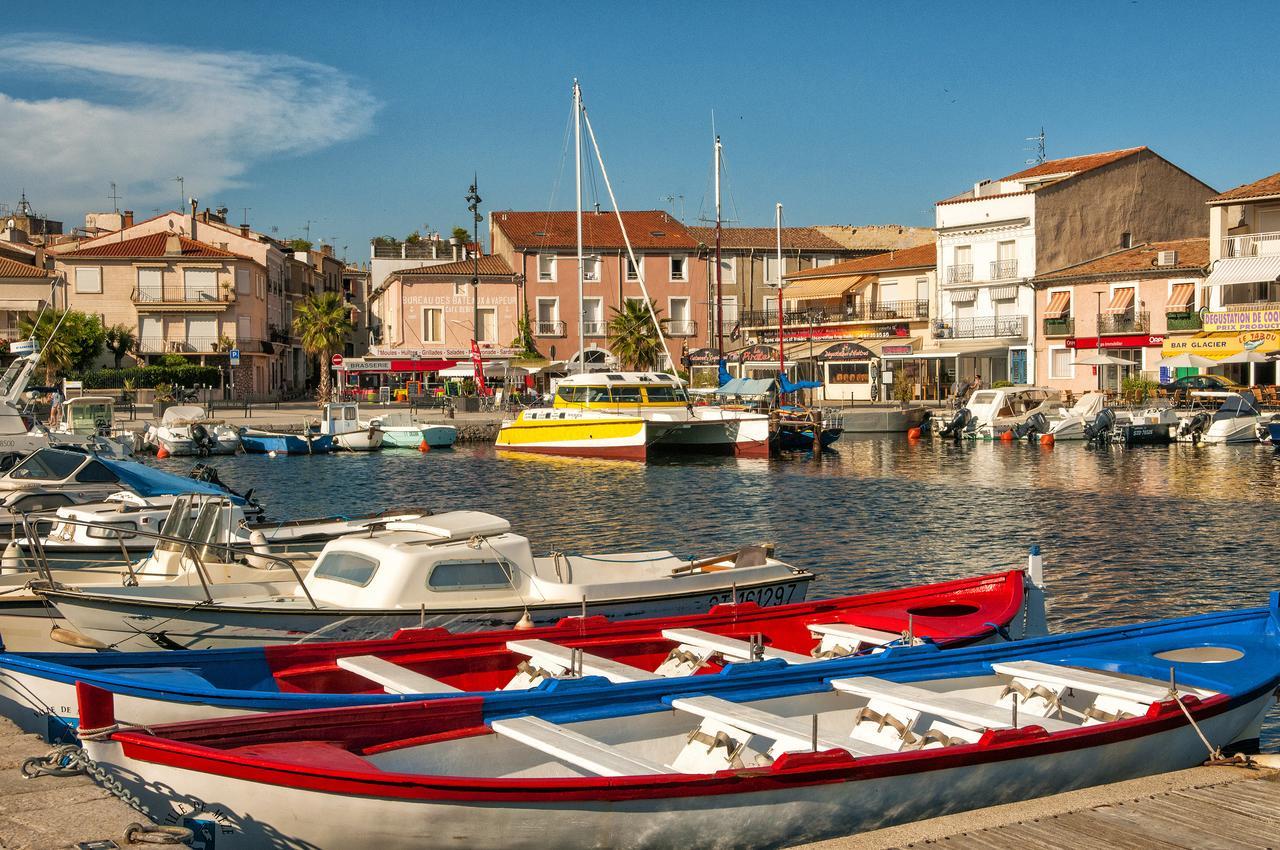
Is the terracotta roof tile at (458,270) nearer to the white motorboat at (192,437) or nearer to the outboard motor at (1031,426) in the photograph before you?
the white motorboat at (192,437)

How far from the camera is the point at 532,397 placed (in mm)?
65625

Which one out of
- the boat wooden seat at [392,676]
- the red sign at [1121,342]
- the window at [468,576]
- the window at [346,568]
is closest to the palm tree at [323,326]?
the red sign at [1121,342]

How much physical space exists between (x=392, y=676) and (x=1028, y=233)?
2468 inches

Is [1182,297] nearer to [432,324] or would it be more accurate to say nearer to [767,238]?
[767,238]

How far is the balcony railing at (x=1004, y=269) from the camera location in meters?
68.2

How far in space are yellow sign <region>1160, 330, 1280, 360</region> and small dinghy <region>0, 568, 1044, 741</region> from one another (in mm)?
46772

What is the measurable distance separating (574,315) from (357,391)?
14.5 meters

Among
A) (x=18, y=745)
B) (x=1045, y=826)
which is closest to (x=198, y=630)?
(x=18, y=745)

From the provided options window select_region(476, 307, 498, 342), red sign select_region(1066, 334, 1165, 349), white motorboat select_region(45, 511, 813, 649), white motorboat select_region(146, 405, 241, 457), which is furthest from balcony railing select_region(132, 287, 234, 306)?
white motorboat select_region(45, 511, 813, 649)

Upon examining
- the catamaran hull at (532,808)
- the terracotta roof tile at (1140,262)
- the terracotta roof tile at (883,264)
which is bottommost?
the catamaran hull at (532,808)

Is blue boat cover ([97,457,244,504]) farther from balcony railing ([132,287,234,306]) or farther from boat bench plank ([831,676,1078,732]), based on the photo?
balcony railing ([132,287,234,306])

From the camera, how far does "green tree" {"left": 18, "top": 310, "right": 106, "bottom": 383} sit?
6669cm

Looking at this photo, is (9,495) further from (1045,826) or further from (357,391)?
(357,391)

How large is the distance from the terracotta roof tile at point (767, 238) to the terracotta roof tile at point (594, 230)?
6.81 feet
